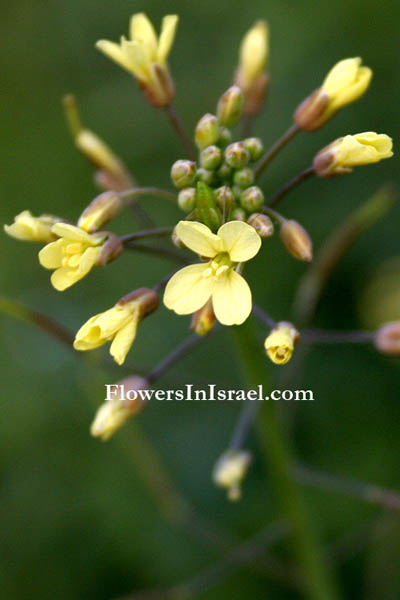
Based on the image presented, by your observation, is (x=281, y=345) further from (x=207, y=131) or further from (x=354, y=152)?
(x=207, y=131)

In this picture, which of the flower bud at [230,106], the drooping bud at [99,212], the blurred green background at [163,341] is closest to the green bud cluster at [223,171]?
the flower bud at [230,106]

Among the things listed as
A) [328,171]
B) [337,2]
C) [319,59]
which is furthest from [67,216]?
[328,171]

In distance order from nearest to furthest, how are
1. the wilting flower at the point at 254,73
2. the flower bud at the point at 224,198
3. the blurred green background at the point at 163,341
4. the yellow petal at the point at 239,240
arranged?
1. the yellow petal at the point at 239,240
2. the flower bud at the point at 224,198
3. the wilting flower at the point at 254,73
4. the blurred green background at the point at 163,341

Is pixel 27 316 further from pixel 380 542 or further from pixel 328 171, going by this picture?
pixel 380 542

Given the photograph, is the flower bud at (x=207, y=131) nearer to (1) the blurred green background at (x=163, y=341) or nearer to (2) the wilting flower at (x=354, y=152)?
(2) the wilting flower at (x=354, y=152)

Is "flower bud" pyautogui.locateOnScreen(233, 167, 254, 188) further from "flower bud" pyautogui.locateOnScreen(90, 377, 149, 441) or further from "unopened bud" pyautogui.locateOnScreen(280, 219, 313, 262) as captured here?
"flower bud" pyautogui.locateOnScreen(90, 377, 149, 441)

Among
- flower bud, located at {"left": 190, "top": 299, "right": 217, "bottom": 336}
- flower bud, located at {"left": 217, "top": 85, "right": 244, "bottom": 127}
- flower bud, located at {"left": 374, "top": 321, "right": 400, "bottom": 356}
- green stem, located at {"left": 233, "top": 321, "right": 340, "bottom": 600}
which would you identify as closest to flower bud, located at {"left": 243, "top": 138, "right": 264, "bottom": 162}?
flower bud, located at {"left": 217, "top": 85, "right": 244, "bottom": 127}

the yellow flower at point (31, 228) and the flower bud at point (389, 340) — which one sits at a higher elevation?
the yellow flower at point (31, 228)
